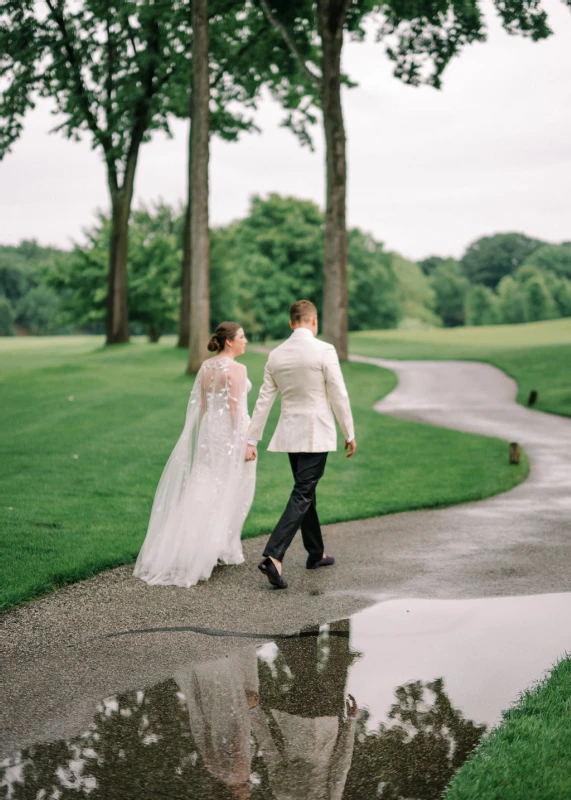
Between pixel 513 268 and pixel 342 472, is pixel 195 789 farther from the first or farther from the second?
pixel 513 268

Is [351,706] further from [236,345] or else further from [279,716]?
[236,345]

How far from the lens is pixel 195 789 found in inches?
138

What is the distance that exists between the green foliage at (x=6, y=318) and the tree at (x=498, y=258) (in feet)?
227

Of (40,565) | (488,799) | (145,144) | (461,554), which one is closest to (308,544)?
(461,554)

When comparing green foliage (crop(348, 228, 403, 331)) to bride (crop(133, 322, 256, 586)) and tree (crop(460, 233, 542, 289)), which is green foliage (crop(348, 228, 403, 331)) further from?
bride (crop(133, 322, 256, 586))

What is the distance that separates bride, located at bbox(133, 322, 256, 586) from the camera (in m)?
7.10

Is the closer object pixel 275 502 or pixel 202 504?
pixel 202 504

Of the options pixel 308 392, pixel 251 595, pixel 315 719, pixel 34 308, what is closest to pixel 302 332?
pixel 308 392

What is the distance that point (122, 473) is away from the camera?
12289mm

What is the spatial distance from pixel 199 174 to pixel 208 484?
1735cm

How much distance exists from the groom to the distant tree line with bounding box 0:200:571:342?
126ft

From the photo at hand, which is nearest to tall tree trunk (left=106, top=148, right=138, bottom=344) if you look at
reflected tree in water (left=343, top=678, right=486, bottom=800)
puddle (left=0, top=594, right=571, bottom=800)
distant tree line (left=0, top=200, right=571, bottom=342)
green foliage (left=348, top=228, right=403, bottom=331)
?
distant tree line (left=0, top=200, right=571, bottom=342)

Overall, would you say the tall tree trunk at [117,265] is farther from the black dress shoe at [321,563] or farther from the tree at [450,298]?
the tree at [450,298]

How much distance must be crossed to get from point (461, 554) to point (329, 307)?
18694 mm
